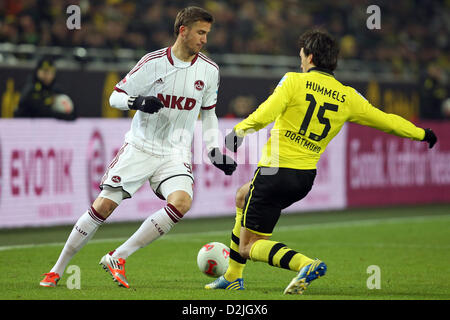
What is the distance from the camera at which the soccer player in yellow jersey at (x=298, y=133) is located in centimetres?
646

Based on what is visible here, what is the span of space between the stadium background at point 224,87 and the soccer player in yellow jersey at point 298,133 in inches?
231

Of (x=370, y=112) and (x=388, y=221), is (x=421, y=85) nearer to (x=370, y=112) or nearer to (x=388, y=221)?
(x=388, y=221)

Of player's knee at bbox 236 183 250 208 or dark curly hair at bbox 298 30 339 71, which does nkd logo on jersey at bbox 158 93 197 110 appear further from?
dark curly hair at bbox 298 30 339 71

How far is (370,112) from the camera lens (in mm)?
6668

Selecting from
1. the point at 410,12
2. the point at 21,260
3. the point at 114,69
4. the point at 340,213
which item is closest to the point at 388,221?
the point at 340,213

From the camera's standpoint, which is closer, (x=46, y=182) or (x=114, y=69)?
(x=46, y=182)

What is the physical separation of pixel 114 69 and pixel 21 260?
675 cm

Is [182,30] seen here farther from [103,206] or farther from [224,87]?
[224,87]

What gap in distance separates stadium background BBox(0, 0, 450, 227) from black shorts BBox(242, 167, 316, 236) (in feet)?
19.1

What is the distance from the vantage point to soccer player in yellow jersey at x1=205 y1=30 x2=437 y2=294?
6.46 m

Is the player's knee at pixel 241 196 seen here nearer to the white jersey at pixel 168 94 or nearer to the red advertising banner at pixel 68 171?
the white jersey at pixel 168 94

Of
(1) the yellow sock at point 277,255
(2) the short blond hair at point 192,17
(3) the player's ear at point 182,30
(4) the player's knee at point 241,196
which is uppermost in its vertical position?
(2) the short blond hair at point 192,17

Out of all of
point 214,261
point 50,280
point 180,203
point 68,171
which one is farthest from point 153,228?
point 68,171

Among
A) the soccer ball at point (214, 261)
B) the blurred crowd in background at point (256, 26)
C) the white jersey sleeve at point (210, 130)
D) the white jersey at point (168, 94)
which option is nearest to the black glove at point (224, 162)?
the white jersey sleeve at point (210, 130)
